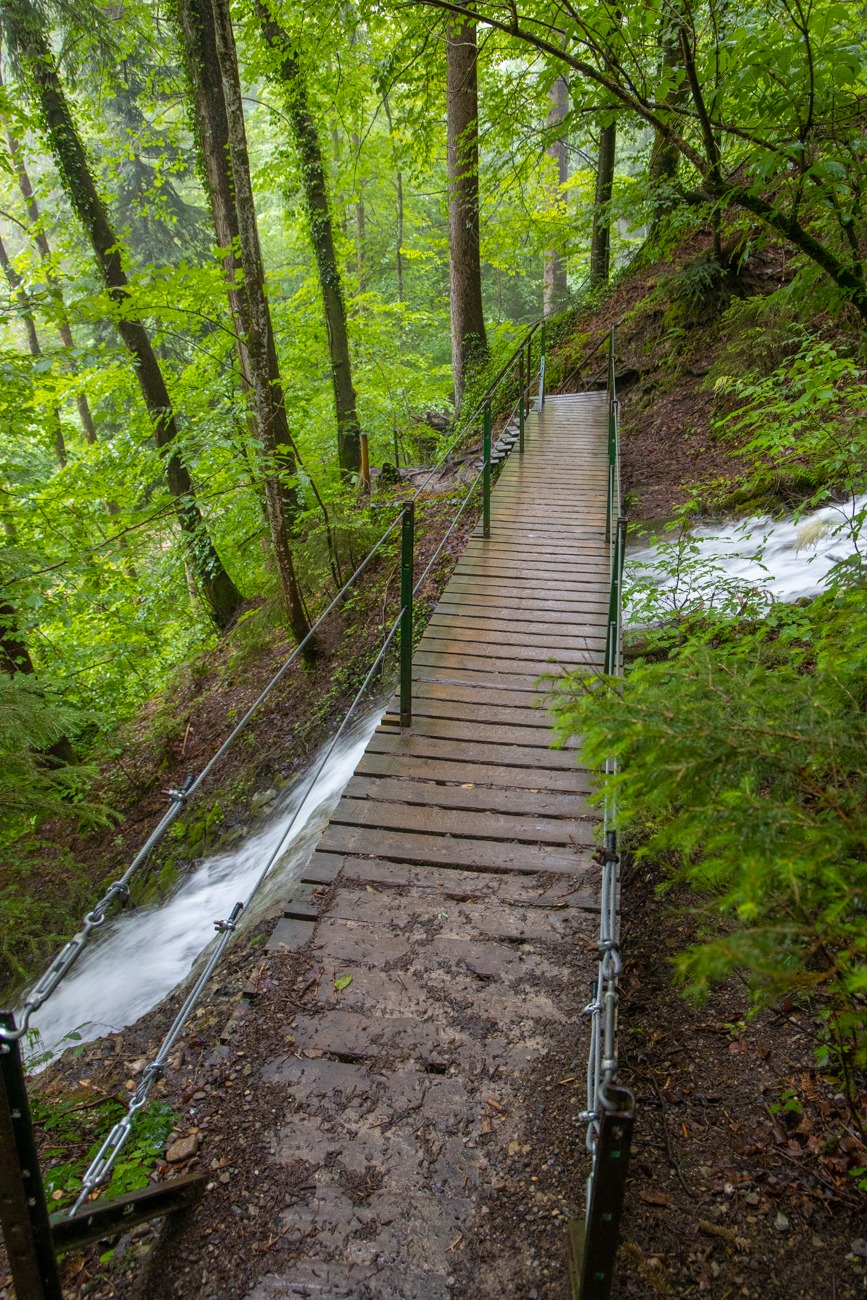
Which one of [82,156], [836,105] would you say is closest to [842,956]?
[836,105]

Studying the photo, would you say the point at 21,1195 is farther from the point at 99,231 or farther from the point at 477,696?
the point at 99,231

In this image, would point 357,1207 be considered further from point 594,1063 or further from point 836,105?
point 836,105

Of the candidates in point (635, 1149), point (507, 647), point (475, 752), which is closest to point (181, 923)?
point (475, 752)

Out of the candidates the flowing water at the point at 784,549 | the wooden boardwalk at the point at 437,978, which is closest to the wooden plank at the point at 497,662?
the wooden boardwalk at the point at 437,978

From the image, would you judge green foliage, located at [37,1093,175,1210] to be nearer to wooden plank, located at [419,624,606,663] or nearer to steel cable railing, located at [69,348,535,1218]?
steel cable railing, located at [69,348,535,1218]

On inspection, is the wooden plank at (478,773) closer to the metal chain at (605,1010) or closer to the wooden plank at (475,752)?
the wooden plank at (475,752)

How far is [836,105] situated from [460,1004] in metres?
3.80

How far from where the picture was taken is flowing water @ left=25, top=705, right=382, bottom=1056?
4324 mm

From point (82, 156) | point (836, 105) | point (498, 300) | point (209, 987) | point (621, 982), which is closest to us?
point (836, 105)

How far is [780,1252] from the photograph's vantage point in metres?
1.88

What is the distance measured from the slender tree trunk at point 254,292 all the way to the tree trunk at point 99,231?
109 centimetres

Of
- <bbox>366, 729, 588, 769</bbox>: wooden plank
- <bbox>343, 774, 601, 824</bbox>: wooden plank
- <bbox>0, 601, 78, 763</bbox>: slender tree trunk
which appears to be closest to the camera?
<bbox>343, 774, 601, 824</bbox>: wooden plank

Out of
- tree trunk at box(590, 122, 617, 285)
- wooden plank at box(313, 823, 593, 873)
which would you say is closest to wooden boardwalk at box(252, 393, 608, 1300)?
wooden plank at box(313, 823, 593, 873)

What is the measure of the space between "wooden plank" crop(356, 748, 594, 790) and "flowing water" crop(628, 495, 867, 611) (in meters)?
2.14
